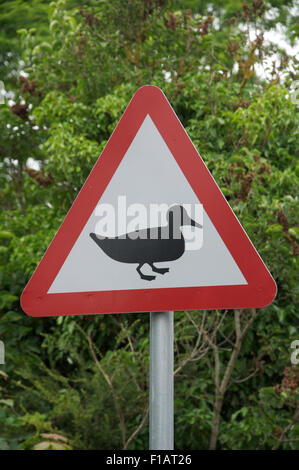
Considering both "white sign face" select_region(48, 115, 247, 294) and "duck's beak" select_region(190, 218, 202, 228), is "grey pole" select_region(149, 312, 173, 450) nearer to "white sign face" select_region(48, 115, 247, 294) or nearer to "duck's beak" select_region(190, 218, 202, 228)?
"white sign face" select_region(48, 115, 247, 294)

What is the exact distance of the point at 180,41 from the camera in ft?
12.5

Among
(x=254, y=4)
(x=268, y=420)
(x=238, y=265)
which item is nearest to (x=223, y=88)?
(x=254, y=4)

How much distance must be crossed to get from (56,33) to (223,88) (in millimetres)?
1507

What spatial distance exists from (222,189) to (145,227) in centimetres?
159

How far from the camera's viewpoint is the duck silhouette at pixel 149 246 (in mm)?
1262

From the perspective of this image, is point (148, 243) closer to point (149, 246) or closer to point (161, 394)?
point (149, 246)

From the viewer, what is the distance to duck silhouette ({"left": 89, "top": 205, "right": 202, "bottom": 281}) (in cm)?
126

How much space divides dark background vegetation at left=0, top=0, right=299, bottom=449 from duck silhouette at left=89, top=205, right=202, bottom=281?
4.76ft

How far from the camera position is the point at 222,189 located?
2.79 meters

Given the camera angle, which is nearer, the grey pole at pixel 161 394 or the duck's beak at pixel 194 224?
the grey pole at pixel 161 394
